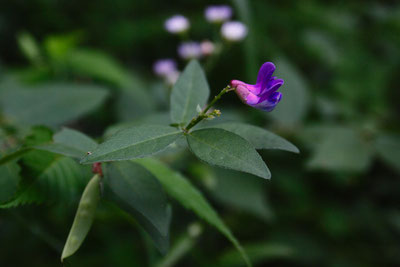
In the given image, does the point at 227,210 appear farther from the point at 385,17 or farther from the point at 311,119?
the point at 385,17

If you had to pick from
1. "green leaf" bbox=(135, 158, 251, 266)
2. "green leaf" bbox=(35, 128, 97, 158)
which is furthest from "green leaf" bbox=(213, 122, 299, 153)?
"green leaf" bbox=(35, 128, 97, 158)

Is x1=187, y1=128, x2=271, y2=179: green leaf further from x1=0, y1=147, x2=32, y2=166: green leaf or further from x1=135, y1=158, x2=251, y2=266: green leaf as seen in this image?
x1=0, y1=147, x2=32, y2=166: green leaf

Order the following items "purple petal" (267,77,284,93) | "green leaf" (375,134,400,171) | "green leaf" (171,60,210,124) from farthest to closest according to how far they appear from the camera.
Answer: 1. "green leaf" (375,134,400,171)
2. "green leaf" (171,60,210,124)
3. "purple petal" (267,77,284,93)

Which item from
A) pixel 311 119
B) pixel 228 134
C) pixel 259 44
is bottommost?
pixel 311 119

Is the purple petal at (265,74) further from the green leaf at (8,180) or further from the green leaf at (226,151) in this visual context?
the green leaf at (8,180)

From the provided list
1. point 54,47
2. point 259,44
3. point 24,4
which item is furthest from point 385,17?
point 24,4

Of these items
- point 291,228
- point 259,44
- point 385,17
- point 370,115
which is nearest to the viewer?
point 291,228
